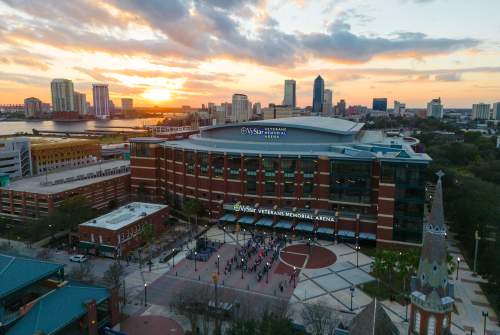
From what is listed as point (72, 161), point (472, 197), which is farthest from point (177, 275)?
point (72, 161)

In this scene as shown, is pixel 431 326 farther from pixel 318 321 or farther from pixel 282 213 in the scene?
pixel 282 213

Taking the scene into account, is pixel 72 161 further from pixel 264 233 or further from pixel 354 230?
pixel 354 230

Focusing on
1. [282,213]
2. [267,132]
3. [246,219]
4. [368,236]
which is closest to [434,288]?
[368,236]

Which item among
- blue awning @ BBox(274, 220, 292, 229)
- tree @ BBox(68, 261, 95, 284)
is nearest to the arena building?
blue awning @ BBox(274, 220, 292, 229)

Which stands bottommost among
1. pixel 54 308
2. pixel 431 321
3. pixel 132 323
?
pixel 132 323

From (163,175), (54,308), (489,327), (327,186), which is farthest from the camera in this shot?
(163,175)

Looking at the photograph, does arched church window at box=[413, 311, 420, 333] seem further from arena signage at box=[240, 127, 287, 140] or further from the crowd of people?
arena signage at box=[240, 127, 287, 140]
